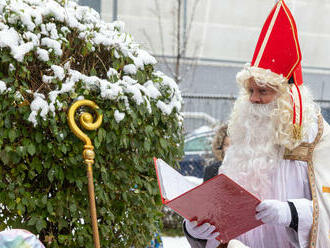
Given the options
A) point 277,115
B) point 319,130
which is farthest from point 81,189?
point 319,130

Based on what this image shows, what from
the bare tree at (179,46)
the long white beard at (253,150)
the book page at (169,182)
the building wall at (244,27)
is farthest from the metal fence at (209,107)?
the building wall at (244,27)

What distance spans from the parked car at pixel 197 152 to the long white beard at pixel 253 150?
424cm

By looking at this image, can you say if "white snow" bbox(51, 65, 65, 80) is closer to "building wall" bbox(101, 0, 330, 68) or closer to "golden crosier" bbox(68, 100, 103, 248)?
"golden crosier" bbox(68, 100, 103, 248)

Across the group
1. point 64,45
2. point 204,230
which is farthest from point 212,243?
point 64,45

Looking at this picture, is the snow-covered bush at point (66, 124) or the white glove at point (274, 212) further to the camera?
the snow-covered bush at point (66, 124)

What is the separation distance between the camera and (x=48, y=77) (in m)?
2.29

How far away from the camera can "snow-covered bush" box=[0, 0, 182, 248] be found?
2258 millimetres

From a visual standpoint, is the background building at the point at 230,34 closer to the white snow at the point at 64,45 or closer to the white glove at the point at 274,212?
the white snow at the point at 64,45

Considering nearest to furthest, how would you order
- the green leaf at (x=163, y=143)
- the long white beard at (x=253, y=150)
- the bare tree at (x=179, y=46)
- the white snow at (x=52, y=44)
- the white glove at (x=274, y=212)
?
the white glove at (x=274, y=212)
the white snow at (x=52, y=44)
the long white beard at (x=253, y=150)
the green leaf at (x=163, y=143)
the bare tree at (x=179, y=46)

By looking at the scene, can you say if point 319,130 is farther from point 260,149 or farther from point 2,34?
point 2,34

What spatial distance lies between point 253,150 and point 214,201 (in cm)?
57

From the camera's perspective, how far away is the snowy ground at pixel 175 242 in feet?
18.5

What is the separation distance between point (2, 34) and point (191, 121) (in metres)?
5.64

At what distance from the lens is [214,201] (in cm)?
203
